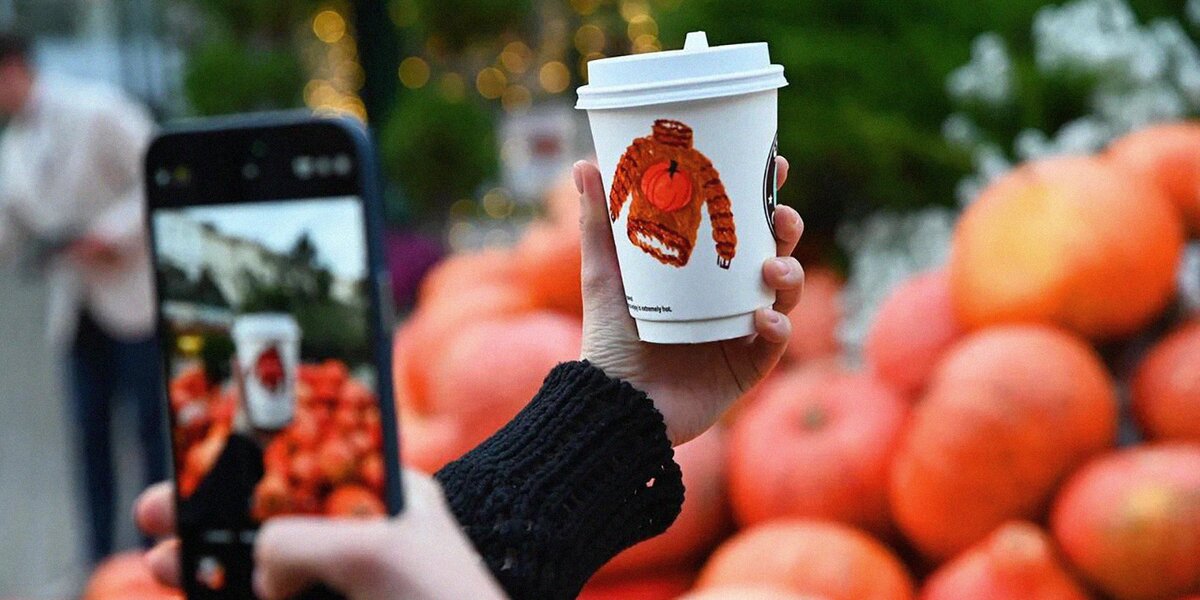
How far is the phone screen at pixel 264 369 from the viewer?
692mm

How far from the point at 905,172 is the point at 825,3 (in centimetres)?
38

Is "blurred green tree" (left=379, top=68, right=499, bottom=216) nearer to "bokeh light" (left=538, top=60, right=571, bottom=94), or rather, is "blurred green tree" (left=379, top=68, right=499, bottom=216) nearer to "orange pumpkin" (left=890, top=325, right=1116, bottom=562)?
"bokeh light" (left=538, top=60, right=571, bottom=94)

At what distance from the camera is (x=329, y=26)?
7035mm

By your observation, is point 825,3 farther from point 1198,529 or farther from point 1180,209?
point 1198,529

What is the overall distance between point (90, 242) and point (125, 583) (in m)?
2.06

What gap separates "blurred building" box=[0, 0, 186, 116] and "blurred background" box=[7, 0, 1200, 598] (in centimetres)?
2

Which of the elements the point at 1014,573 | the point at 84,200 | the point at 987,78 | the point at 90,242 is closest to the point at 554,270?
the point at 987,78

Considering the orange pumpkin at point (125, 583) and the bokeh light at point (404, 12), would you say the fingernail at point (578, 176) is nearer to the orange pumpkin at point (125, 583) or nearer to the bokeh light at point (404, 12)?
the orange pumpkin at point (125, 583)

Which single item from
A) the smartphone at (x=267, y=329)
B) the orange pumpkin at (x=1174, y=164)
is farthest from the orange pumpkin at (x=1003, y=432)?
the smartphone at (x=267, y=329)

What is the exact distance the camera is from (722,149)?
0.92m

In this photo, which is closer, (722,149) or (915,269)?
(722,149)

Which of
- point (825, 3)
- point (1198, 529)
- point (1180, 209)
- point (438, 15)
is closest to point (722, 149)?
point (1198, 529)

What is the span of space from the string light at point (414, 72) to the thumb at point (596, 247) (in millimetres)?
5927

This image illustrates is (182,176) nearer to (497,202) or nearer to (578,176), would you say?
(578,176)
